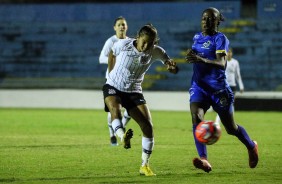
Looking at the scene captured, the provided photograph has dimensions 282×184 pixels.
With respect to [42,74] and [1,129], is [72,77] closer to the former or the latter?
[42,74]

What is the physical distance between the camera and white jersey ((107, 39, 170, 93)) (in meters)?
9.66

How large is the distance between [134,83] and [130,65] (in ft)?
0.87

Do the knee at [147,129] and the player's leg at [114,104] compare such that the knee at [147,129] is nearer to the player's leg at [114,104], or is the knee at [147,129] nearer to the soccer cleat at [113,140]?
the player's leg at [114,104]

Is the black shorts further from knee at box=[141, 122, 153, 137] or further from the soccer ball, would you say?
the soccer ball

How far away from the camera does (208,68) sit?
9.70 metres

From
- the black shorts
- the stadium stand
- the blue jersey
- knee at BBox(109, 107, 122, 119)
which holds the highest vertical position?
the blue jersey

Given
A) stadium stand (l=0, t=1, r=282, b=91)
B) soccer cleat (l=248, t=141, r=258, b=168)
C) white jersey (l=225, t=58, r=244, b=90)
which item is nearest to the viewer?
soccer cleat (l=248, t=141, r=258, b=168)

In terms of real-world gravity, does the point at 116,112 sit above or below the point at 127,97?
below

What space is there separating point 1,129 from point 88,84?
14567 mm

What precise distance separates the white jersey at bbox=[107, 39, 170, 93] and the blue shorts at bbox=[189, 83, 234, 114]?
667mm

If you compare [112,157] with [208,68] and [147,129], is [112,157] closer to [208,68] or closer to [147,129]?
[147,129]

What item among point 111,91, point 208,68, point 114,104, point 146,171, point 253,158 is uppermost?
point 208,68

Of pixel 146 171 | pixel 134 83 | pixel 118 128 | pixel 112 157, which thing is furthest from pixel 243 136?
pixel 112 157

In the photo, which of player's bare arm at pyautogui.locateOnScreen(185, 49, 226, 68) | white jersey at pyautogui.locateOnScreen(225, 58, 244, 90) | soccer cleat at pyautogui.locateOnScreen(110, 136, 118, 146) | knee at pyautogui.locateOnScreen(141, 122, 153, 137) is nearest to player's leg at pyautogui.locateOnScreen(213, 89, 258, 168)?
player's bare arm at pyautogui.locateOnScreen(185, 49, 226, 68)
